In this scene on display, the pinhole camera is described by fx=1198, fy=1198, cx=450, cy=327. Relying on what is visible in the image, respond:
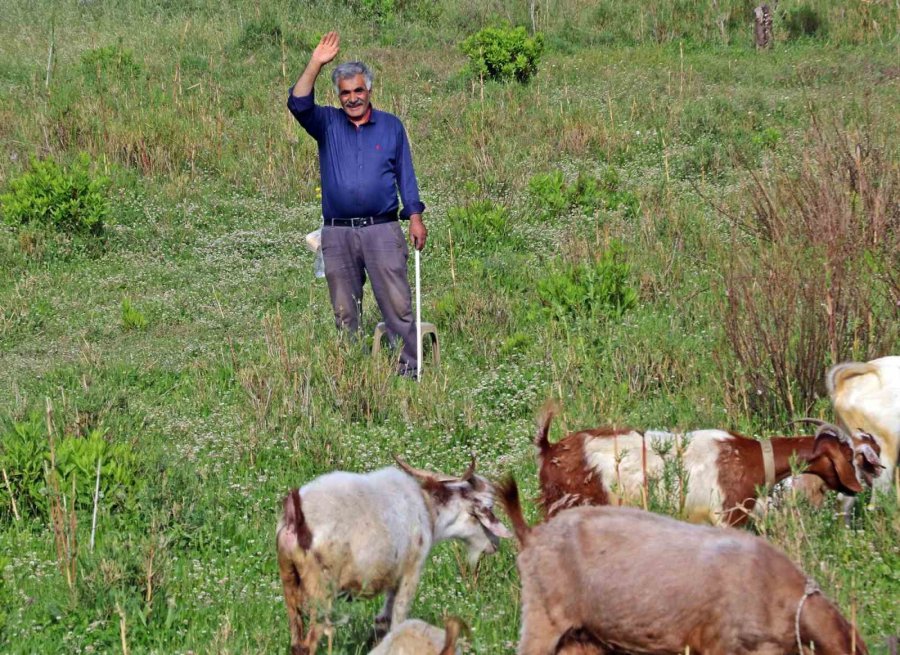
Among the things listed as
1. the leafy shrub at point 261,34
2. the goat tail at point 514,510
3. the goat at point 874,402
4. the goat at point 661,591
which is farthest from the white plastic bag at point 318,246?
the leafy shrub at point 261,34

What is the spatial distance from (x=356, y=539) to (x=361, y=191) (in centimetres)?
432

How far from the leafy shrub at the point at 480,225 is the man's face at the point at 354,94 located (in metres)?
3.27

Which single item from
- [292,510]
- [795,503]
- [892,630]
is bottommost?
[892,630]

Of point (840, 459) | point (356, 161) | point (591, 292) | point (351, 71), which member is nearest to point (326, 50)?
point (351, 71)

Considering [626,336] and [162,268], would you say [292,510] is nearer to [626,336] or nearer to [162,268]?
[626,336]

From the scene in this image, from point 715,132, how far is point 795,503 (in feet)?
32.4

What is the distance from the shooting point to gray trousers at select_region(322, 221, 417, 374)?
325 inches

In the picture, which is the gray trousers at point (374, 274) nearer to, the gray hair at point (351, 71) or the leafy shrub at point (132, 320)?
the gray hair at point (351, 71)

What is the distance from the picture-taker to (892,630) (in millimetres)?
4473

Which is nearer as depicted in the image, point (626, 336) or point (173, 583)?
point (173, 583)

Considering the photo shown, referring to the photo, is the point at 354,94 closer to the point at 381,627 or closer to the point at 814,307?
the point at 814,307

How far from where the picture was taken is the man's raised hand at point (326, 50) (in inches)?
313

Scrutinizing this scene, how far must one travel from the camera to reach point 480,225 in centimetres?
1137

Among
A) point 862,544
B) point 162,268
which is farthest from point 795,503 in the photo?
point 162,268
